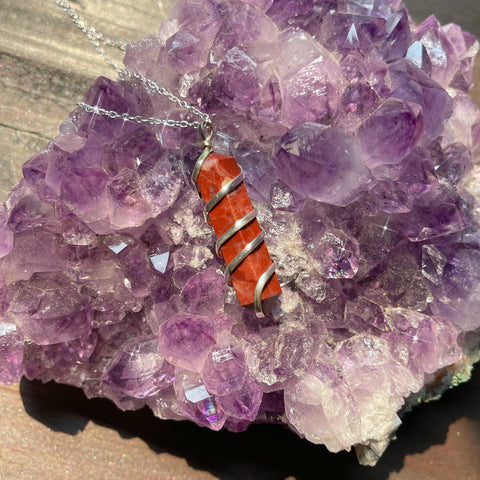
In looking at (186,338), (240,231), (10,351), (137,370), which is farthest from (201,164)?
(10,351)

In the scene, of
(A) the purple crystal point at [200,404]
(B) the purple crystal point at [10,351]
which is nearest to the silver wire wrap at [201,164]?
(A) the purple crystal point at [200,404]

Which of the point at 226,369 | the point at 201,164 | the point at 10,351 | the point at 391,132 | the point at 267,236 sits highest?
the point at 391,132

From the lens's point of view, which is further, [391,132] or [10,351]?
[10,351]

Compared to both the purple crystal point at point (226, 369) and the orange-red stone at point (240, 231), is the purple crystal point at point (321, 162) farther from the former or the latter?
the purple crystal point at point (226, 369)

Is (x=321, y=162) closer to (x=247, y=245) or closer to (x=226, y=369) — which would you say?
(x=247, y=245)

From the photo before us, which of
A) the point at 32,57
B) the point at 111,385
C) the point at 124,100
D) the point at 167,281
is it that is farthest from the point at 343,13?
the point at 111,385

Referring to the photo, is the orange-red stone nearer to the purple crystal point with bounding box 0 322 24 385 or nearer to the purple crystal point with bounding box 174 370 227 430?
the purple crystal point with bounding box 174 370 227 430
